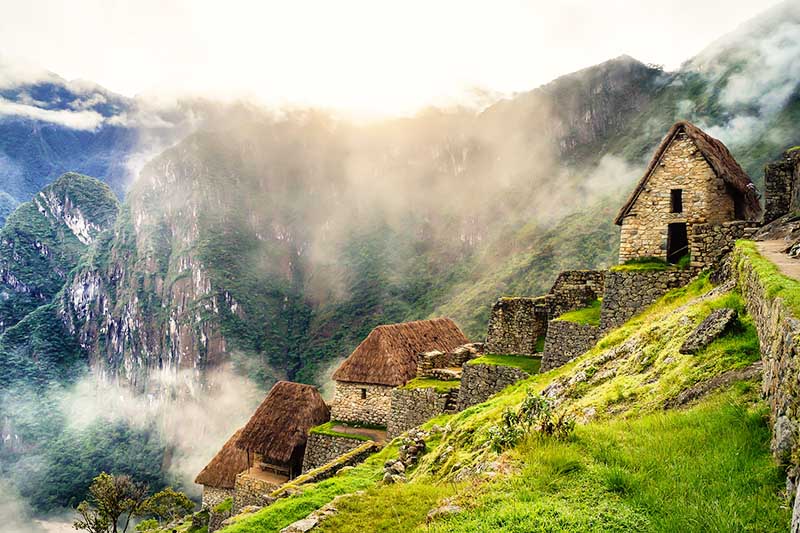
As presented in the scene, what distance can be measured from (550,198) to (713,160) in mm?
97025

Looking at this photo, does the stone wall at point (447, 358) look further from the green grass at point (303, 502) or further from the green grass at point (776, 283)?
the green grass at point (776, 283)

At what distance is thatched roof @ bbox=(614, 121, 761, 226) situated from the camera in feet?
37.1

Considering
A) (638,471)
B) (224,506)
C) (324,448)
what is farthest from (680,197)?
(224,506)

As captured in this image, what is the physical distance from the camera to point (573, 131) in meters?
128

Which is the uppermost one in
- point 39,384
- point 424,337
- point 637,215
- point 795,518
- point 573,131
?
point 573,131

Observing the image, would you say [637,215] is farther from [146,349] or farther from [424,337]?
[146,349]

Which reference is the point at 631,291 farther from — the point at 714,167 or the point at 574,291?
the point at 714,167

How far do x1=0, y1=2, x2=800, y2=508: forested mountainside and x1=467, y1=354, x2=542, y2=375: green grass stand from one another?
160 feet

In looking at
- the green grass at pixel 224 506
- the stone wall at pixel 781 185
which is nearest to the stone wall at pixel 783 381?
the stone wall at pixel 781 185

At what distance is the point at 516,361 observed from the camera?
44.7 feet

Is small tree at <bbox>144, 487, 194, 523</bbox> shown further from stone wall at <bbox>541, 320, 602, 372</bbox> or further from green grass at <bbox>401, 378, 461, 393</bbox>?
stone wall at <bbox>541, 320, 602, 372</bbox>

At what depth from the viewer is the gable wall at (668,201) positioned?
1133cm

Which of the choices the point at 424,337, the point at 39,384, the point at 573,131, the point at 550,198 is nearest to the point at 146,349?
the point at 39,384

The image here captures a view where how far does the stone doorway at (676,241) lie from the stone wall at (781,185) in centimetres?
180
